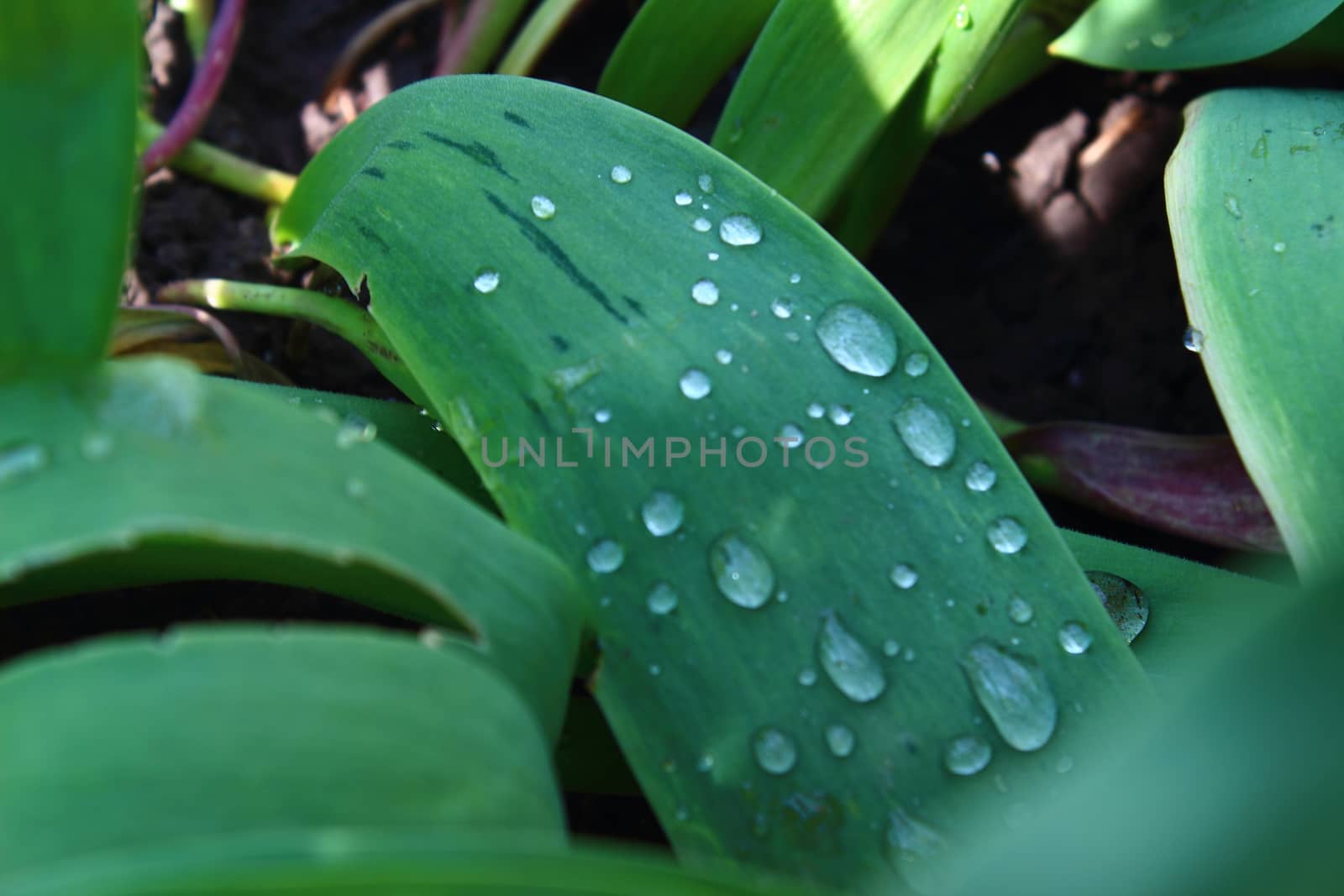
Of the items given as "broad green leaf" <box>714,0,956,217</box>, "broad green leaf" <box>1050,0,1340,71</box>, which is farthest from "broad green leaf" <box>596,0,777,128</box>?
"broad green leaf" <box>1050,0,1340,71</box>

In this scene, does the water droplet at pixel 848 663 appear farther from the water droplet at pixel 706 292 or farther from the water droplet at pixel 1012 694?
the water droplet at pixel 706 292

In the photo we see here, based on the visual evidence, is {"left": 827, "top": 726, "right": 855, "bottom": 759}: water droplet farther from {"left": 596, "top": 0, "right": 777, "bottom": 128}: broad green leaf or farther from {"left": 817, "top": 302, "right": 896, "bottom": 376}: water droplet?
Result: {"left": 596, "top": 0, "right": 777, "bottom": 128}: broad green leaf

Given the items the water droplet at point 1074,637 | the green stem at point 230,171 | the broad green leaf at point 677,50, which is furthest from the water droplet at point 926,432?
the green stem at point 230,171

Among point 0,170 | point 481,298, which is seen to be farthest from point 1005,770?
point 0,170

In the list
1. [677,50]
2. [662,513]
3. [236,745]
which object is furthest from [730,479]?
[677,50]

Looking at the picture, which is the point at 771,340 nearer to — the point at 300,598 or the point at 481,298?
the point at 481,298

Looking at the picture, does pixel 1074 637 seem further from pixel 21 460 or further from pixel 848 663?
pixel 21 460
